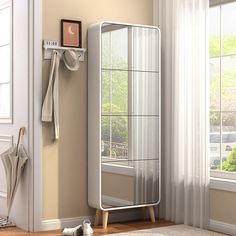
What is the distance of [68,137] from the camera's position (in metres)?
5.30

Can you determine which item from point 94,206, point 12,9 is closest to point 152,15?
point 12,9

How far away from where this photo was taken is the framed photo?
5.25 m

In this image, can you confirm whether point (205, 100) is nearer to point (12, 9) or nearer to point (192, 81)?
point (192, 81)

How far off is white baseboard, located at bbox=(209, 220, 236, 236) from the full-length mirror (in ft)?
2.13

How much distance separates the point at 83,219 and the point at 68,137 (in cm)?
81

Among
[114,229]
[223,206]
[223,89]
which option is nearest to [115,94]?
[223,89]

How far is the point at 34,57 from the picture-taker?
5.11 meters

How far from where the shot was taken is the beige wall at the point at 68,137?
519 centimetres

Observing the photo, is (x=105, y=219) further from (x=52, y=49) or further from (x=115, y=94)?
(x=52, y=49)

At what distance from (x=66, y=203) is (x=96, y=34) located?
1633mm

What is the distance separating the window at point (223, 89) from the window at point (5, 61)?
205 centimetres

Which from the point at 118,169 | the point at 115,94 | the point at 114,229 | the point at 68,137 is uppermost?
the point at 115,94

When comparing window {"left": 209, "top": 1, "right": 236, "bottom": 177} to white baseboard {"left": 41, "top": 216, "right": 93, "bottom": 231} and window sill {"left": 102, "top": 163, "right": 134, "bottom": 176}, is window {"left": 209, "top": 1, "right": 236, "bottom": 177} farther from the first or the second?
white baseboard {"left": 41, "top": 216, "right": 93, "bottom": 231}

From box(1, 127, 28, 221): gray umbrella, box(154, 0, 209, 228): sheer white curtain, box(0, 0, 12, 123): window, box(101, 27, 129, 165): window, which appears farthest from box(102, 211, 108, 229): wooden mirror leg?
box(0, 0, 12, 123): window
